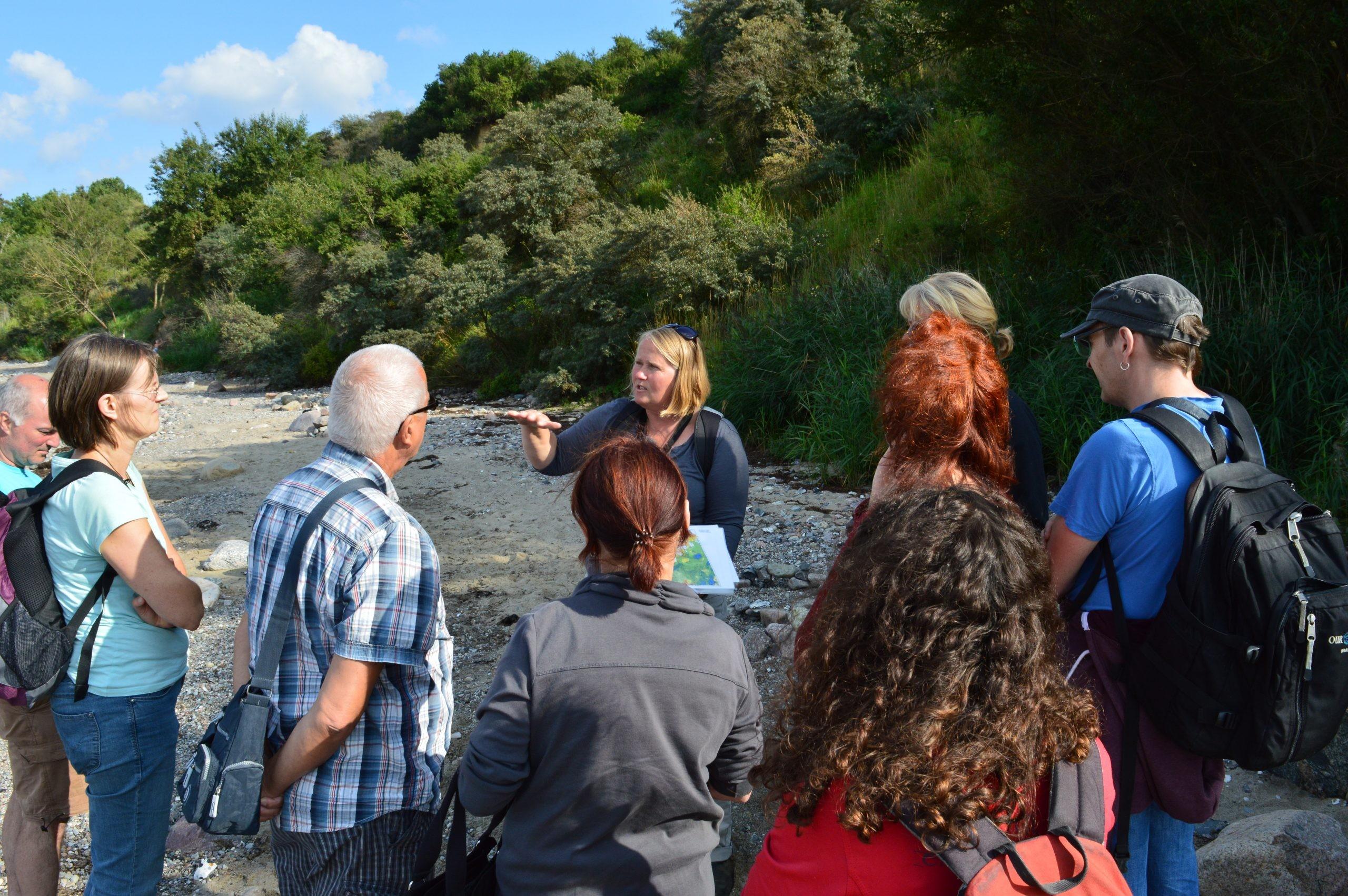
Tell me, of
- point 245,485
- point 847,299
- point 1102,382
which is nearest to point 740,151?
point 847,299

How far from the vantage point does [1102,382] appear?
82.4 inches

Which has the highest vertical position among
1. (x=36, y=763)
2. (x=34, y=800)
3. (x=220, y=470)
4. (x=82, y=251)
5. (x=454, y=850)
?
(x=82, y=251)

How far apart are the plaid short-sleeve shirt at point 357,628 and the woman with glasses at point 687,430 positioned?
3.49ft

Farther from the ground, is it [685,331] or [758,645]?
[685,331]

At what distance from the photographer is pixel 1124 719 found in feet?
6.03

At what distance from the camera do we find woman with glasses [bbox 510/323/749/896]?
292 cm

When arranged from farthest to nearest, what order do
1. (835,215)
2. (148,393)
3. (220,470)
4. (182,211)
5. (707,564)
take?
(182,211) < (835,215) < (220,470) < (707,564) < (148,393)

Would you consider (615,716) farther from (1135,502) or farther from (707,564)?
(1135,502)

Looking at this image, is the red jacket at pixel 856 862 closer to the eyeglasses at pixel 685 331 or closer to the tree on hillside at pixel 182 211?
the eyeglasses at pixel 685 331

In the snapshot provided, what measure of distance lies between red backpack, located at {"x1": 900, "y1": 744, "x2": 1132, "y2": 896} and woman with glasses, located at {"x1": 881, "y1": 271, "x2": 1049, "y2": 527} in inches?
47.9

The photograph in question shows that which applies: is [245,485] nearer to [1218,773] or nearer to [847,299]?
[847,299]

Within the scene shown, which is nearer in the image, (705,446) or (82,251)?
(705,446)

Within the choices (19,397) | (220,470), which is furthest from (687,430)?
(220,470)

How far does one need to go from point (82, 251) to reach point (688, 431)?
4840cm
